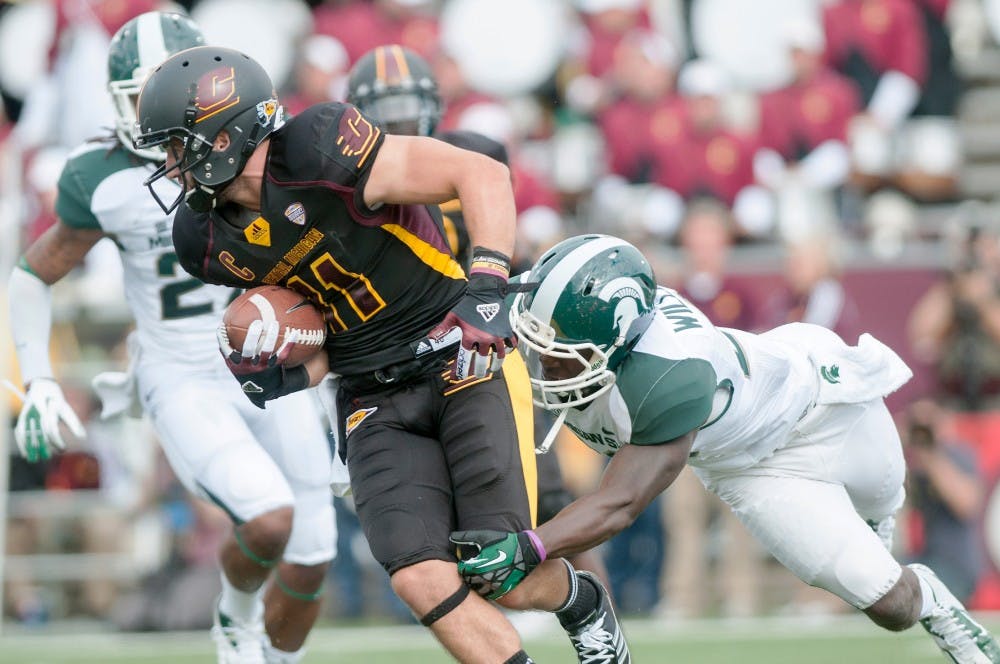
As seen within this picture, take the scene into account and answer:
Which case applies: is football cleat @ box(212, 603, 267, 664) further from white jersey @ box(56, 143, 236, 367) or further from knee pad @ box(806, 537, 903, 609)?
knee pad @ box(806, 537, 903, 609)

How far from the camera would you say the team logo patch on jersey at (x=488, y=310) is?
14.7 ft

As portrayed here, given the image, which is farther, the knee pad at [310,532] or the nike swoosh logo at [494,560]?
the knee pad at [310,532]

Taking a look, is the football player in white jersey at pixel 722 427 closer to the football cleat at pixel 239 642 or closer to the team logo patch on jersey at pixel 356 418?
the team logo patch on jersey at pixel 356 418

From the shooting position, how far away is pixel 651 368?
4.77 metres

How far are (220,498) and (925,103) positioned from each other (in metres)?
8.24

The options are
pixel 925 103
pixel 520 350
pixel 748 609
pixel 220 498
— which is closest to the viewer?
pixel 520 350

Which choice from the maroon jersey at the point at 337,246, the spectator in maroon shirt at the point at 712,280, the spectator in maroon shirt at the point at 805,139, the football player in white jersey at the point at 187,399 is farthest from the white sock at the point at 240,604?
the spectator in maroon shirt at the point at 805,139

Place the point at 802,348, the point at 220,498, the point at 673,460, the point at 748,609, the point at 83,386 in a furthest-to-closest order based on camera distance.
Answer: the point at 83,386 < the point at 748,609 < the point at 220,498 < the point at 802,348 < the point at 673,460

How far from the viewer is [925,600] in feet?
17.6

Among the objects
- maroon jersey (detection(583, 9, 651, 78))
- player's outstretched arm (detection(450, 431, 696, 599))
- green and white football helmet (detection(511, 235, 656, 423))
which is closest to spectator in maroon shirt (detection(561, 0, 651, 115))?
maroon jersey (detection(583, 9, 651, 78))

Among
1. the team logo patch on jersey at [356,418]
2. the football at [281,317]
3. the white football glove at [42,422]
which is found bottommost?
the white football glove at [42,422]

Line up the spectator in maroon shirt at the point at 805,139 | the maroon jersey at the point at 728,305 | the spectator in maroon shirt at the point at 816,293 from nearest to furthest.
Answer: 1. the spectator in maroon shirt at the point at 816,293
2. the maroon jersey at the point at 728,305
3. the spectator in maroon shirt at the point at 805,139

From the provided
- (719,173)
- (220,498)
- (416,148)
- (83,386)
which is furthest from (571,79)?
(416,148)

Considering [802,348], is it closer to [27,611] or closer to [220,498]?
[220,498]
